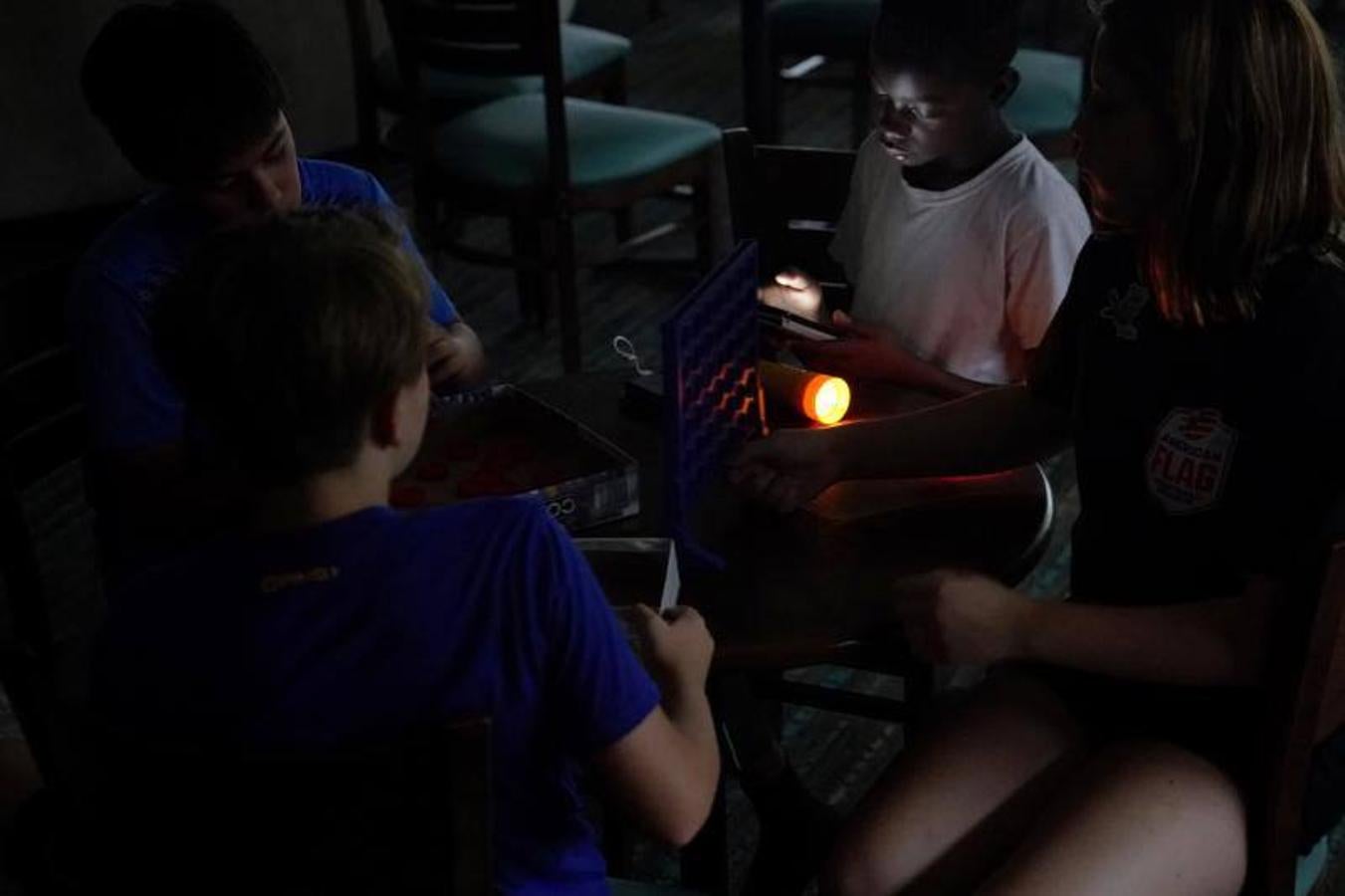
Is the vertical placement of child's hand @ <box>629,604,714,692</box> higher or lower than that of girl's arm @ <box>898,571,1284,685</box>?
higher

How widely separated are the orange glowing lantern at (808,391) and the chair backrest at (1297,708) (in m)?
0.59

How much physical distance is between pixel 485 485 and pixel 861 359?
502mm

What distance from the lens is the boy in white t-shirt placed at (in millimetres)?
1866

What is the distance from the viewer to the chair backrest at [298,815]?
82 centimetres

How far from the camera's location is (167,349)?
3.16ft

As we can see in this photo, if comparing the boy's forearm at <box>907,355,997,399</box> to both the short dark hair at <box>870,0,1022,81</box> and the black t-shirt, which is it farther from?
the short dark hair at <box>870,0,1022,81</box>

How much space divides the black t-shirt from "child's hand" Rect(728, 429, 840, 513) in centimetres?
24

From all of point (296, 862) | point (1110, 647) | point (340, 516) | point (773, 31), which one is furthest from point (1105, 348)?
point (773, 31)

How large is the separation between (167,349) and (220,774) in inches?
10.9

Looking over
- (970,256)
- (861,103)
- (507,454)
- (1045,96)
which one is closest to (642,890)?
(507,454)

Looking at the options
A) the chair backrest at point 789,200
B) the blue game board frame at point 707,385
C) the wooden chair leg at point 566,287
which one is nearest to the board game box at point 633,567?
the blue game board frame at point 707,385

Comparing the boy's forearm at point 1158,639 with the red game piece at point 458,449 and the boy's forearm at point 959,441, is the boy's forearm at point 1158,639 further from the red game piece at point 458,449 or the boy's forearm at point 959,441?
the red game piece at point 458,449

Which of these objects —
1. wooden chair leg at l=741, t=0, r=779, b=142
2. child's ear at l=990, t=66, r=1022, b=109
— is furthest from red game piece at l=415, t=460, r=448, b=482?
wooden chair leg at l=741, t=0, r=779, b=142

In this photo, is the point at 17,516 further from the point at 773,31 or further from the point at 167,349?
the point at 773,31
